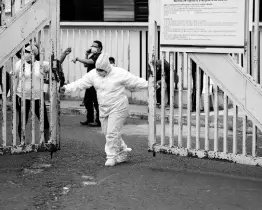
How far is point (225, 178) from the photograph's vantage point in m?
9.78

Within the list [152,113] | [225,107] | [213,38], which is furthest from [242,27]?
A: [152,113]

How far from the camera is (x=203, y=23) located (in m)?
9.80

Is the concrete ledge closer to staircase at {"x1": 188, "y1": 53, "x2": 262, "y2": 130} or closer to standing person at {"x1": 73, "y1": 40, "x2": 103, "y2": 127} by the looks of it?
staircase at {"x1": 188, "y1": 53, "x2": 262, "y2": 130}

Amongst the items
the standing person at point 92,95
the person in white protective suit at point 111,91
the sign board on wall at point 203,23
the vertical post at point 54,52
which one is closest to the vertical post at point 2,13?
the vertical post at point 54,52

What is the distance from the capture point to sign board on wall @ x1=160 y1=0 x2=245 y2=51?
377 inches

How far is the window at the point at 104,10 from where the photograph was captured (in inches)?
799

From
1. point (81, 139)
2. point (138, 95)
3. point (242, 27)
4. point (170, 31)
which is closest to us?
point (242, 27)

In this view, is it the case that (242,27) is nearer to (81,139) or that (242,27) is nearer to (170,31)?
(170,31)

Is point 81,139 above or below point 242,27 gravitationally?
below

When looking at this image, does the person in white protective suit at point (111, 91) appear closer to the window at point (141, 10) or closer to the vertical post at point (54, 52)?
the vertical post at point (54, 52)

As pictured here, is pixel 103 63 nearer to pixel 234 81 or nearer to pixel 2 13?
pixel 2 13

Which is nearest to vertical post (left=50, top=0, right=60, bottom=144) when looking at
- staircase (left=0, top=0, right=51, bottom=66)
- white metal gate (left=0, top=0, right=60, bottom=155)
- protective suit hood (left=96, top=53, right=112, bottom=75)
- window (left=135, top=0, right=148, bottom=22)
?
→ white metal gate (left=0, top=0, right=60, bottom=155)

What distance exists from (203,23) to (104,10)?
11.2m

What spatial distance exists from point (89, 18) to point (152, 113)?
35.1 feet
